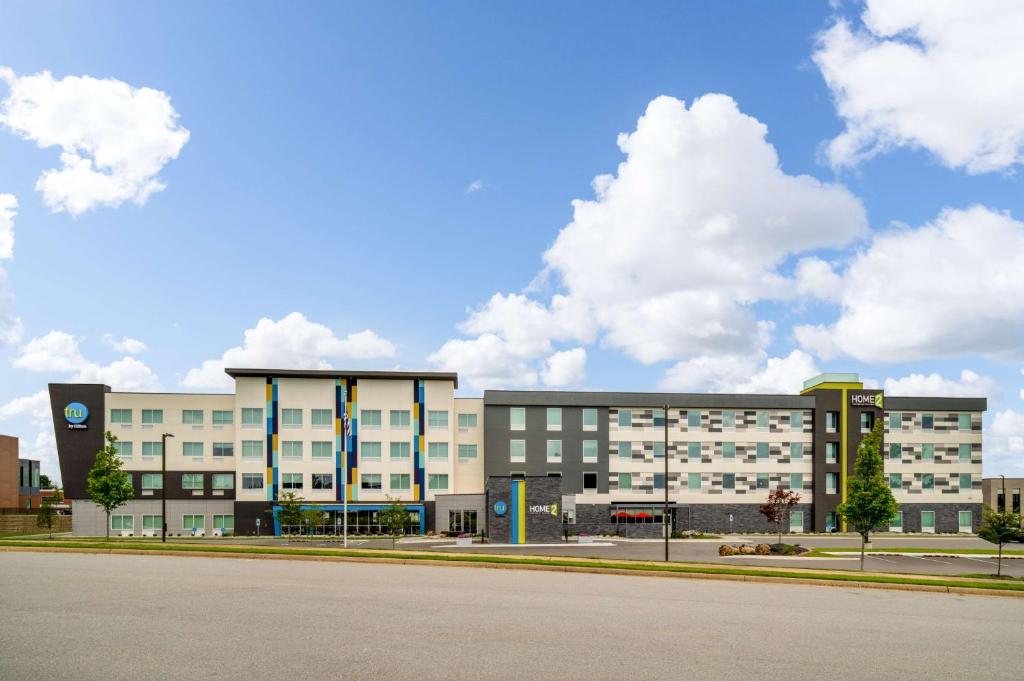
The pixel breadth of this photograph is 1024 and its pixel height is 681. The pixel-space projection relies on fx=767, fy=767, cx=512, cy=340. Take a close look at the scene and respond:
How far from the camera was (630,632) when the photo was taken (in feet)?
53.4

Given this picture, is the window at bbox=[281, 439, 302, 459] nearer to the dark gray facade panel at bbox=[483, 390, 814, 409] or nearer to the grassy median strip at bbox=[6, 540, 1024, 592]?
the dark gray facade panel at bbox=[483, 390, 814, 409]

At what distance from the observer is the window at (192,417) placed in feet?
222

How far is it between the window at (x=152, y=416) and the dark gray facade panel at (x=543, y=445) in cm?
2862

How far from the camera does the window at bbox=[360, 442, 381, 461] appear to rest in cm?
6794

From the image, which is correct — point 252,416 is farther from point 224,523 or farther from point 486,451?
point 486,451

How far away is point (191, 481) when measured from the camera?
67000 millimetres

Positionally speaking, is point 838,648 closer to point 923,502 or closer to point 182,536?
point 182,536

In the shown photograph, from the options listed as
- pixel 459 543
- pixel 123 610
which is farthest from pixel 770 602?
pixel 459 543

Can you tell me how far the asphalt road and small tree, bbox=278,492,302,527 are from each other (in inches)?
1523

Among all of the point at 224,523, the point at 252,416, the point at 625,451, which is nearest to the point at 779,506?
the point at 625,451

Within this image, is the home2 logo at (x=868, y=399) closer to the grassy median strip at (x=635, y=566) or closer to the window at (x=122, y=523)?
the grassy median strip at (x=635, y=566)

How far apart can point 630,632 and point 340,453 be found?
54.4 meters

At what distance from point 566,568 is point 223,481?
46.0 m

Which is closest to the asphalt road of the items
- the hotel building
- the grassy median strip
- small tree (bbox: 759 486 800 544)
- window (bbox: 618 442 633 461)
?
the grassy median strip
